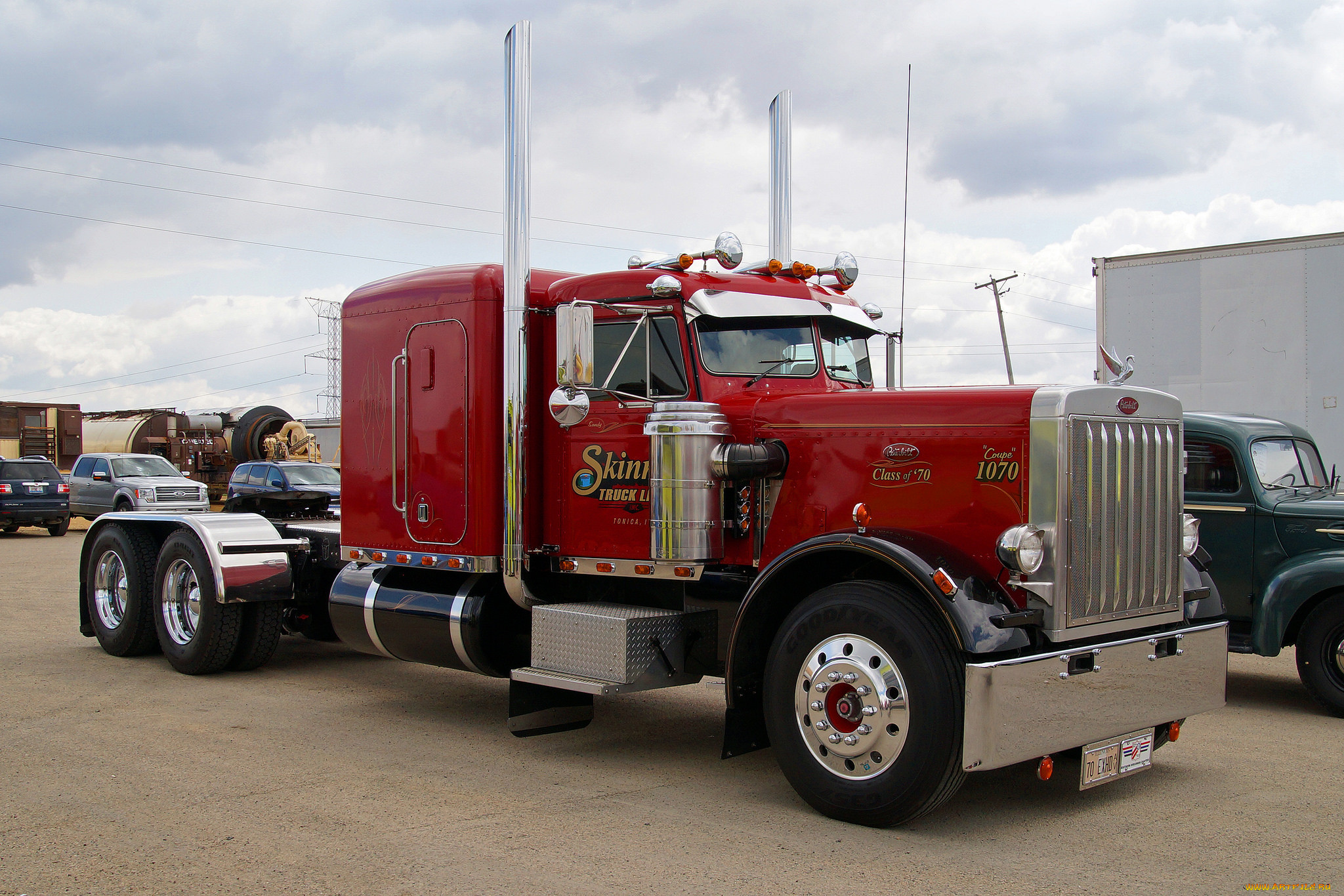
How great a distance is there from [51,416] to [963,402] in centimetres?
3645

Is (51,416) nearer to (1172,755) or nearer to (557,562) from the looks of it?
(557,562)

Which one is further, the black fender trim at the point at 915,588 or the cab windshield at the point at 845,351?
the cab windshield at the point at 845,351

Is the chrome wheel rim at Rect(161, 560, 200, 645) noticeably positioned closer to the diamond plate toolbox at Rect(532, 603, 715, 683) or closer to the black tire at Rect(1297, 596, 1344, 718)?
the diamond plate toolbox at Rect(532, 603, 715, 683)

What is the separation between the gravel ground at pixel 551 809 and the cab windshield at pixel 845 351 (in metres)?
2.22

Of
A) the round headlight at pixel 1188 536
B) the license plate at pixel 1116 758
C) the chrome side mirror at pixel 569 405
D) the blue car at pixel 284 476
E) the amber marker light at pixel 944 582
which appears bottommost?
the license plate at pixel 1116 758

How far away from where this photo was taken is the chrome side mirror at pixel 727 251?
598 cm

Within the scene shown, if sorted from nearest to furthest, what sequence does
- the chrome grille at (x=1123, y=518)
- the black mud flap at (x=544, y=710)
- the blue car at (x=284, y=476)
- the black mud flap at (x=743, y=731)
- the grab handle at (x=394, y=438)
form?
the chrome grille at (x=1123, y=518) < the black mud flap at (x=743, y=731) < the black mud flap at (x=544, y=710) < the grab handle at (x=394, y=438) < the blue car at (x=284, y=476)

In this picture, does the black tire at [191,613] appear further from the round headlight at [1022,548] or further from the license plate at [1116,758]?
the license plate at [1116,758]

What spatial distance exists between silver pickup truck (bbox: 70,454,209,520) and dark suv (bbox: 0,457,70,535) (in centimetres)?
75

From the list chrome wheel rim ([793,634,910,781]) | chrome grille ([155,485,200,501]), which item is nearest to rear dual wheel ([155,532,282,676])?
chrome wheel rim ([793,634,910,781])

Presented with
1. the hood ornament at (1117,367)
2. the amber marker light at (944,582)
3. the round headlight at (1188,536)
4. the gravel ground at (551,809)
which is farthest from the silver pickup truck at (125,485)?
the amber marker light at (944,582)

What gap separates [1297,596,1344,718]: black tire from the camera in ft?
23.5

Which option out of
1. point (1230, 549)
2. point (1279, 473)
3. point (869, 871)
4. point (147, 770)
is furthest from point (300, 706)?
point (1279, 473)

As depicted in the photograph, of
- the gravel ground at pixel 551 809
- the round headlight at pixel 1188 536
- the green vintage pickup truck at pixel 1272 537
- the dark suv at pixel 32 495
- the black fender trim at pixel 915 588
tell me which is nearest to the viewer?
the gravel ground at pixel 551 809
